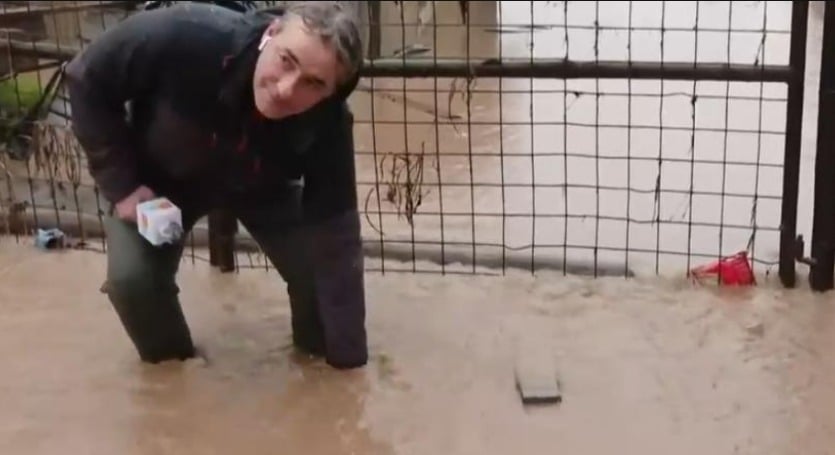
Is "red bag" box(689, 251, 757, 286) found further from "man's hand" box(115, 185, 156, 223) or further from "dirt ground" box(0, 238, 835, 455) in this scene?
"man's hand" box(115, 185, 156, 223)

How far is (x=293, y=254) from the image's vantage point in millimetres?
2822

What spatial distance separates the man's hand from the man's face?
14.9 inches

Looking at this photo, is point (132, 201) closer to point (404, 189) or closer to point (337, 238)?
point (337, 238)

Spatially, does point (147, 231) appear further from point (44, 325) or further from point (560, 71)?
point (560, 71)

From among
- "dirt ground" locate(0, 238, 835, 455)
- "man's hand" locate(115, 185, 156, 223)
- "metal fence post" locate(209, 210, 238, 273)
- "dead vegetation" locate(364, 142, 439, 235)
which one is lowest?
"dirt ground" locate(0, 238, 835, 455)

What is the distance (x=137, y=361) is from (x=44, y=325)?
34 centimetres

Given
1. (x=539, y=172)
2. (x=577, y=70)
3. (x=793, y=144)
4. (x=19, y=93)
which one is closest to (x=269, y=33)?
(x=577, y=70)

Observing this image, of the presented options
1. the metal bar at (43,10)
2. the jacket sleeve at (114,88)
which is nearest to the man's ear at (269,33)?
the jacket sleeve at (114,88)

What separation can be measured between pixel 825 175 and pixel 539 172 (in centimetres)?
131

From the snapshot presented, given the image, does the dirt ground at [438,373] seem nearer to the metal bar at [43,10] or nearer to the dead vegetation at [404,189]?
the dead vegetation at [404,189]

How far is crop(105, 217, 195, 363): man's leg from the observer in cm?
269

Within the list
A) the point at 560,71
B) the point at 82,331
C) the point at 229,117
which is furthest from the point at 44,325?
the point at 560,71

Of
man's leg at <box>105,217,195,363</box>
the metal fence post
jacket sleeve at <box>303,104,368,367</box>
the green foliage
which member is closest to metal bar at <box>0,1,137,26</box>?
the green foliage

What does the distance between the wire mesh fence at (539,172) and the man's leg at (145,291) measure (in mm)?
661
